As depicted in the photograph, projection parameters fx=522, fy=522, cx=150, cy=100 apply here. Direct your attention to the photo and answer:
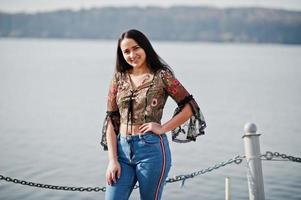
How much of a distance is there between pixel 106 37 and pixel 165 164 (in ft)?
472

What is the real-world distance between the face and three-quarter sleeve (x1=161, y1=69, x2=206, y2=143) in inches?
7.9

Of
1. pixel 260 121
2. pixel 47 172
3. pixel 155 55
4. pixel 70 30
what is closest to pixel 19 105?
pixel 260 121

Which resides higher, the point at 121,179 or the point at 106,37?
the point at 106,37

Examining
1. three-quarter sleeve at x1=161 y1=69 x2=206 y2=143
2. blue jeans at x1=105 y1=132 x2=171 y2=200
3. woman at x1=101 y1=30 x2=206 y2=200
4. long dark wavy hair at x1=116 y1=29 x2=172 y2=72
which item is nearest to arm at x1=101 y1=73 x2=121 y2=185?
woman at x1=101 y1=30 x2=206 y2=200

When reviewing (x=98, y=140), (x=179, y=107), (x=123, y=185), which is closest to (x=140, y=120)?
(x=179, y=107)

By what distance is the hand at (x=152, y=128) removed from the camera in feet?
12.9

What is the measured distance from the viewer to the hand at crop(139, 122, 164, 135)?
3932 millimetres

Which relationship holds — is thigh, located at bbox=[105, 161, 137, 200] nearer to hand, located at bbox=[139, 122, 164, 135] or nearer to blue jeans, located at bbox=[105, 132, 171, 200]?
blue jeans, located at bbox=[105, 132, 171, 200]

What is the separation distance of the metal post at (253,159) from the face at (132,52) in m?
1.10

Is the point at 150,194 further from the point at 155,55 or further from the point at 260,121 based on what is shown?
the point at 260,121

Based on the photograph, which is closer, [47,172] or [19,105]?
[47,172]

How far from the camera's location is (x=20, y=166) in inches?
484

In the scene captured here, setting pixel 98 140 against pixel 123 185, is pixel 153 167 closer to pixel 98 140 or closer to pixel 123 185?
pixel 123 185

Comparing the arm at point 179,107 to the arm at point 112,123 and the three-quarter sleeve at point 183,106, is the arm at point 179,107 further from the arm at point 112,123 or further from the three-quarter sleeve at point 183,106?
the arm at point 112,123
